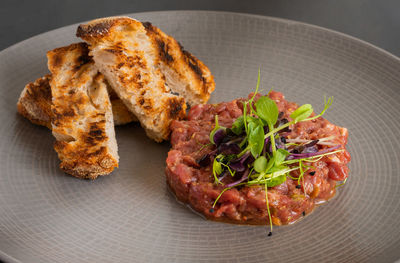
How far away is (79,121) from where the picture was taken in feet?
11.3

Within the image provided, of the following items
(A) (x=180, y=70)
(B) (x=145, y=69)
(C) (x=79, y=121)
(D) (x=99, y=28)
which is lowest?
(C) (x=79, y=121)

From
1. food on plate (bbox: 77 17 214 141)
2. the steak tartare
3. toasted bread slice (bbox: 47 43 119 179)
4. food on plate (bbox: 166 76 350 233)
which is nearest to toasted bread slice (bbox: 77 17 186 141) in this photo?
food on plate (bbox: 77 17 214 141)

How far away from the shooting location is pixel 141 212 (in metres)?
3.43

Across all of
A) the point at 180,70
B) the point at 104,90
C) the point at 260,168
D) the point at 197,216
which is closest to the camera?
the point at 260,168

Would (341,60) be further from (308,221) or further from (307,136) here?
(308,221)

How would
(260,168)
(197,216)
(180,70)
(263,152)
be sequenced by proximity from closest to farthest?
(260,168)
(263,152)
(197,216)
(180,70)

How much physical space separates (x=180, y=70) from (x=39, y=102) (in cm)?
120

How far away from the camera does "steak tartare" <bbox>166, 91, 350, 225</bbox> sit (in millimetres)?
3092

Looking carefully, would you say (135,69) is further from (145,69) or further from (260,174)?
(260,174)

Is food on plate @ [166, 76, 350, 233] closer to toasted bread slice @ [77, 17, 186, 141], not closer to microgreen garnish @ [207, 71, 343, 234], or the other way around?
microgreen garnish @ [207, 71, 343, 234]

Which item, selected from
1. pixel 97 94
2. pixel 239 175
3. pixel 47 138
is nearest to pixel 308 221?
pixel 239 175

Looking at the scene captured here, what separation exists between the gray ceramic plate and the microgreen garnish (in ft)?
1.18

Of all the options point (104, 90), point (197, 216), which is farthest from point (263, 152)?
point (104, 90)

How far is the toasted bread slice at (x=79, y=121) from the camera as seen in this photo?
3.42m
